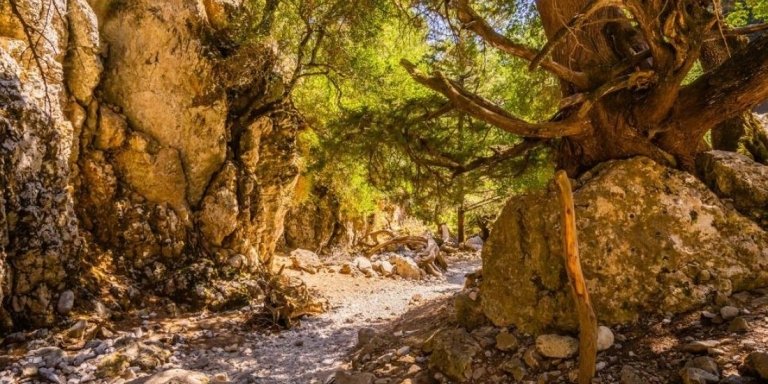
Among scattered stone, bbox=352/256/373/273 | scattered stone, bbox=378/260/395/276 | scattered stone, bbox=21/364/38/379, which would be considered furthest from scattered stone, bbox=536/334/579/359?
scattered stone, bbox=352/256/373/273

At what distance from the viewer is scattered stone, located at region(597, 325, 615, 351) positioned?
3.94m

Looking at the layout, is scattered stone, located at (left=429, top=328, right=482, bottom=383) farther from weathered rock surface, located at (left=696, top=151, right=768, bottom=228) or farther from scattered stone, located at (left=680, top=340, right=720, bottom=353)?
weathered rock surface, located at (left=696, top=151, right=768, bottom=228)

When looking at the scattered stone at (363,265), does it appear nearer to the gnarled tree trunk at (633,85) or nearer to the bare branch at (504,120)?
the gnarled tree trunk at (633,85)

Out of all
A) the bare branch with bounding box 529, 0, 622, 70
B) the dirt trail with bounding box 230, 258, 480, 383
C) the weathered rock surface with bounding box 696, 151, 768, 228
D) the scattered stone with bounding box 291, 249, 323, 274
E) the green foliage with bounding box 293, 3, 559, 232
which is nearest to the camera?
the bare branch with bounding box 529, 0, 622, 70

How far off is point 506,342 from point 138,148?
8.05 metres

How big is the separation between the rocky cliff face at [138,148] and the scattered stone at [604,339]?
704cm

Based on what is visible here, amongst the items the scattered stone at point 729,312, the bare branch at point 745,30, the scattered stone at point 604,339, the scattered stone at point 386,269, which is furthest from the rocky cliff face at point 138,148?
the bare branch at point 745,30

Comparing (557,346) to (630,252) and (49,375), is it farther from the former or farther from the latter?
(49,375)

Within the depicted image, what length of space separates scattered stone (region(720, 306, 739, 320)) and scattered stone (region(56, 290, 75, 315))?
27.0ft

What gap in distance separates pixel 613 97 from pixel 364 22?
4375mm

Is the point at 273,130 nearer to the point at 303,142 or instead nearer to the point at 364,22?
the point at 303,142

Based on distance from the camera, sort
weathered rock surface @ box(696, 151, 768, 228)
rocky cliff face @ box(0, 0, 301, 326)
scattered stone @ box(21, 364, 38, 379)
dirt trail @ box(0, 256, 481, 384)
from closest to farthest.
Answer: weathered rock surface @ box(696, 151, 768, 228), scattered stone @ box(21, 364, 38, 379), dirt trail @ box(0, 256, 481, 384), rocky cliff face @ box(0, 0, 301, 326)

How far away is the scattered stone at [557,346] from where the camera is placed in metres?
3.99

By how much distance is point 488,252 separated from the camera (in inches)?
205
